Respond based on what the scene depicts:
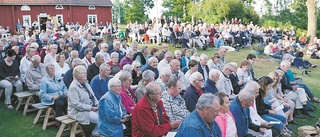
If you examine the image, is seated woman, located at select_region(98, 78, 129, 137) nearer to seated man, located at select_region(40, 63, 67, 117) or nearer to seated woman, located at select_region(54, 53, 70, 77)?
seated man, located at select_region(40, 63, 67, 117)

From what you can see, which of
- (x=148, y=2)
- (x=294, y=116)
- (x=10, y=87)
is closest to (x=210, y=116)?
(x=294, y=116)

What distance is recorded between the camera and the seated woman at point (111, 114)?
423cm

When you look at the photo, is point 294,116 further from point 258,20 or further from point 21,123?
point 258,20

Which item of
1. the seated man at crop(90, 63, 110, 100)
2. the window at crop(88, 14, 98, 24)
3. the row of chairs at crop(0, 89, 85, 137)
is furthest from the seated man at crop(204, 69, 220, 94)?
the window at crop(88, 14, 98, 24)

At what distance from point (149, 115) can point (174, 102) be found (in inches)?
31.9

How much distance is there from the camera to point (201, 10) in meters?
29.0

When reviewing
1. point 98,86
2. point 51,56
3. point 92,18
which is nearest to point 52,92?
point 98,86

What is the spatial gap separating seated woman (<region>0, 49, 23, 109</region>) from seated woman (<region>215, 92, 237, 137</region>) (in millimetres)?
4855

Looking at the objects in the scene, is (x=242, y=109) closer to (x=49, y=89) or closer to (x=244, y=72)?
(x=244, y=72)

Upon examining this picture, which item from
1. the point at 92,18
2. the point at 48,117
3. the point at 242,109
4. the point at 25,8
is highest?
the point at 25,8

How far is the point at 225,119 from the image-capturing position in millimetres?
3932

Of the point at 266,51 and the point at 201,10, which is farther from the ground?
the point at 201,10

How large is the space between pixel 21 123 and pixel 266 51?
1138cm

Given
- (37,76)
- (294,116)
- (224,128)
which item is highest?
(37,76)
